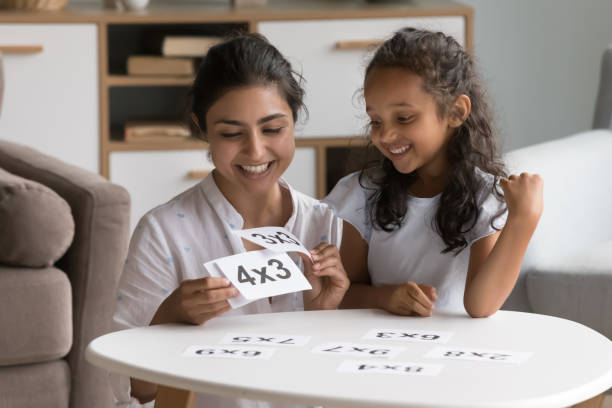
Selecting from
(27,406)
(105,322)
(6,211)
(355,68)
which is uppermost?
(355,68)

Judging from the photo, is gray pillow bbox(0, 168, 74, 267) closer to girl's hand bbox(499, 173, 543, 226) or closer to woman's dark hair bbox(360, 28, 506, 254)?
woman's dark hair bbox(360, 28, 506, 254)

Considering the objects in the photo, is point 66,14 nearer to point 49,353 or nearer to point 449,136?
point 49,353

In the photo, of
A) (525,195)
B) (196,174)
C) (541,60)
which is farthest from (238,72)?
(541,60)

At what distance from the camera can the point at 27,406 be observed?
6.59 ft

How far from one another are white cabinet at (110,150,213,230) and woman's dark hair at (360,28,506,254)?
170 centimetres

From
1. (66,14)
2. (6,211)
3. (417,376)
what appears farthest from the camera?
(66,14)

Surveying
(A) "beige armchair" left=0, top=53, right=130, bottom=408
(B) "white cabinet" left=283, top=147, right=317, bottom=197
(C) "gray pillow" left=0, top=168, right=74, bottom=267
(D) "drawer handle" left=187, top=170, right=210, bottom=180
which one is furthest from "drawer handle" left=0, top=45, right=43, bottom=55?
(C) "gray pillow" left=0, top=168, right=74, bottom=267

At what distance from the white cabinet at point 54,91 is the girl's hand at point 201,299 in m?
1.93

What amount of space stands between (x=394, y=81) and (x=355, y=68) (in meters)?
1.83

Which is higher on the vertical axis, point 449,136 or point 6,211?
point 449,136

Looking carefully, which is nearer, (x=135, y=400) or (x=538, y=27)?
(x=135, y=400)

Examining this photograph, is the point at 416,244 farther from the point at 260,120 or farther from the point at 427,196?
the point at 260,120

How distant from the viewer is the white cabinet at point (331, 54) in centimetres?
318

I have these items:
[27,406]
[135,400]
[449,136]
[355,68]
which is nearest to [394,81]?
[449,136]
